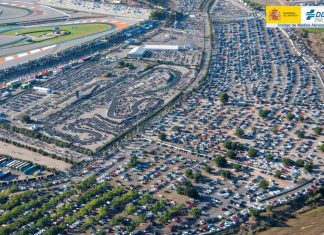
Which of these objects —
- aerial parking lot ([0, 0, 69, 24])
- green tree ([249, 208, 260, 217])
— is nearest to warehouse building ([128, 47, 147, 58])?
aerial parking lot ([0, 0, 69, 24])

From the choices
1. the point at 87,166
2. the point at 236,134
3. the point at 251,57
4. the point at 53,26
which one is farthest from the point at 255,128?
the point at 53,26

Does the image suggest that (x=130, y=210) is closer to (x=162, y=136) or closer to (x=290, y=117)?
(x=162, y=136)

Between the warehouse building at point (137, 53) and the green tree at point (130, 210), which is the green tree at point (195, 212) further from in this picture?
the warehouse building at point (137, 53)

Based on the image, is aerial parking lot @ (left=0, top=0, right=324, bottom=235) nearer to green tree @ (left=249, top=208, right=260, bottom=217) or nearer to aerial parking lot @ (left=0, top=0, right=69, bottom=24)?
green tree @ (left=249, top=208, right=260, bottom=217)

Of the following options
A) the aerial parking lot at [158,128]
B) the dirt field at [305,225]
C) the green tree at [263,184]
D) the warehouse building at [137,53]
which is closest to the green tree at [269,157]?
the aerial parking lot at [158,128]

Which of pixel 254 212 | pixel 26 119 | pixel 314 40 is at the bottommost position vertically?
pixel 254 212

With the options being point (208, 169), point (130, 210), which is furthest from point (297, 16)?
point (130, 210)
